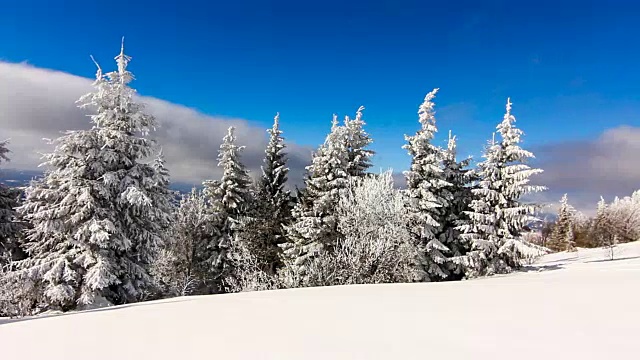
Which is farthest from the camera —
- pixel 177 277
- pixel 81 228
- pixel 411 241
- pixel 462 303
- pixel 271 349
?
pixel 177 277

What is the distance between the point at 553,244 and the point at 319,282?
5657 centimetres

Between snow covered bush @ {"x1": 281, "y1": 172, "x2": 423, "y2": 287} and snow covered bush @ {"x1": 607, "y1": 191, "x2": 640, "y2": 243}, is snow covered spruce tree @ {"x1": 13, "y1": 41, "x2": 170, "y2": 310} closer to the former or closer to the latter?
snow covered bush @ {"x1": 281, "y1": 172, "x2": 423, "y2": 287}

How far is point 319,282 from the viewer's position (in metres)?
16.9

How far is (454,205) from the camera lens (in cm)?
2603

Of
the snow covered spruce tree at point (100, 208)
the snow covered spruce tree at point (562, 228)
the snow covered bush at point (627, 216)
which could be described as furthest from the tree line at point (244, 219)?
the snow covered bush at point (627, 216)

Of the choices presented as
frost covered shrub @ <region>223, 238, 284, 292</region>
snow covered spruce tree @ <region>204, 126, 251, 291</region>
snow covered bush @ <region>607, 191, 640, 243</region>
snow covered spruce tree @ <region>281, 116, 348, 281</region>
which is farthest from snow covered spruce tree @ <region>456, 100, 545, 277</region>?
snow covered bush @ <region>607, 191, 640, 243</region>

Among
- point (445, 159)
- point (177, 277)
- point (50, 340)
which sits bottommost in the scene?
point (177, 277)

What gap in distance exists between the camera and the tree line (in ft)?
52.7

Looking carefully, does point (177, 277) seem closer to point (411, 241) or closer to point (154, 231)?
point (154, 231)

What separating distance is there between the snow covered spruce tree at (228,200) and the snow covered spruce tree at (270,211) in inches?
32.2

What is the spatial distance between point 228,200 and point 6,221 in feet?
38.6

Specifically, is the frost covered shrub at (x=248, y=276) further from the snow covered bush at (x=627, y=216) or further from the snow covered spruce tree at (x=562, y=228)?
the snow covered bush at (x=627, y=216)

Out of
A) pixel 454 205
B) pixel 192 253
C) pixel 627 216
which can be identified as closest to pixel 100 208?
pixel 192 253

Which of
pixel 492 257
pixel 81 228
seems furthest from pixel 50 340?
pixel 492 257
